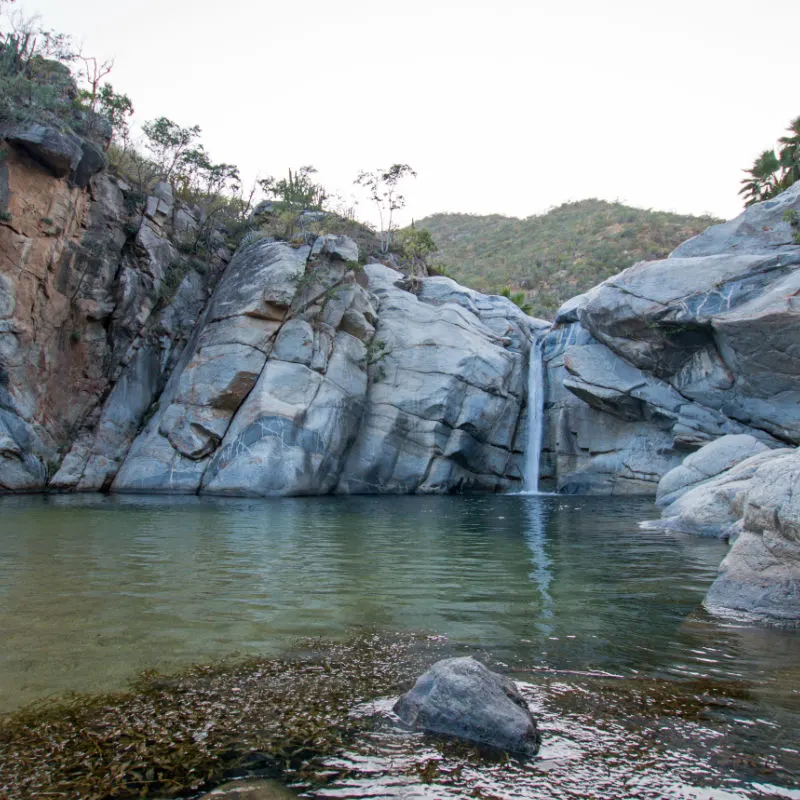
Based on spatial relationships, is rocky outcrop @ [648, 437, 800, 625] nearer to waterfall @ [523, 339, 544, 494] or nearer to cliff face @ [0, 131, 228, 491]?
waterfall @ [523, 339, 544, 494]

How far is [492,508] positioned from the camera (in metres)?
19.2

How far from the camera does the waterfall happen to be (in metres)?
28.3

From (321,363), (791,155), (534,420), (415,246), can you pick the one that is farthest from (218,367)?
(791,155)

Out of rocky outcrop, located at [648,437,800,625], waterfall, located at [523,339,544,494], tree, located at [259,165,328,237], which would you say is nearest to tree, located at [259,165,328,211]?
tree, located at [259,165,328,237]

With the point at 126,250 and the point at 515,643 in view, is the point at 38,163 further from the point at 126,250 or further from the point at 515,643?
the point at 515,643

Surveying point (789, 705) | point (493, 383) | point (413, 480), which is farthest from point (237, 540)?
point (493, 383)

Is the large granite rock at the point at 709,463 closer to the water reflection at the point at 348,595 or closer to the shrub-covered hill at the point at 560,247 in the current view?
the water reflection at the point at 348,595

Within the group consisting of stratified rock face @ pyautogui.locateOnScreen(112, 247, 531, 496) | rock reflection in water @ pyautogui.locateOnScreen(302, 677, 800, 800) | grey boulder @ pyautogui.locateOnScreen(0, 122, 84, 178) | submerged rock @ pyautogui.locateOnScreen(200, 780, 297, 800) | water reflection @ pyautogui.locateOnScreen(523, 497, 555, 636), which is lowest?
water reflection @ pyautogui.locateOnScreen(523, 497, 555, 636)

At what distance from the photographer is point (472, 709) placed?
366 cm

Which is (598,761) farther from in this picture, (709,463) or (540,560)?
(709,463)

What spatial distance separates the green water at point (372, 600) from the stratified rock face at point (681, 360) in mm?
11065

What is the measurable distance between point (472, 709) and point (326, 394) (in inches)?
835

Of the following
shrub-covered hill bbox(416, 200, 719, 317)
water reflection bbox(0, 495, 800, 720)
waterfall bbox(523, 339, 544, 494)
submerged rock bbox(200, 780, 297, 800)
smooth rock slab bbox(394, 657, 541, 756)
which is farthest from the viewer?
shrub-covered hill bbox(416, 200, 719, 317)

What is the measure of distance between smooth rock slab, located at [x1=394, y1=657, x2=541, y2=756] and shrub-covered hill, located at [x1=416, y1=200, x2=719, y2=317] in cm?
4789
